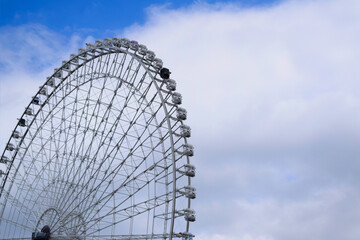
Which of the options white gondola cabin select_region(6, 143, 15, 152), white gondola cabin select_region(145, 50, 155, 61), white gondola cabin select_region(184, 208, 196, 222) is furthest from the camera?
white gondola cabin select_region(6, 143, 15, 152)

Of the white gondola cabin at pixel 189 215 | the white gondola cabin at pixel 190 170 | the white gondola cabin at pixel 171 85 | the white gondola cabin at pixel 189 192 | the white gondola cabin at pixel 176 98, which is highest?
the white gondola cabin at pixel 171 85

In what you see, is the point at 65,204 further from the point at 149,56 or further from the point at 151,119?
the point at 149,56

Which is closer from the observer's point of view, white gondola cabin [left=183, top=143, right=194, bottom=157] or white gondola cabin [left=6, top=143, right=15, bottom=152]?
white gondola cabin [left=183, top=143, right=194, bottom=157]

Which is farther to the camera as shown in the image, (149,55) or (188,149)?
(149,55)

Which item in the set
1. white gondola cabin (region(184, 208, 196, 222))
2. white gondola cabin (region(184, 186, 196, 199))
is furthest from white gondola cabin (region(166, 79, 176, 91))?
white gondola cabin (region(184, 208, 196, 222))

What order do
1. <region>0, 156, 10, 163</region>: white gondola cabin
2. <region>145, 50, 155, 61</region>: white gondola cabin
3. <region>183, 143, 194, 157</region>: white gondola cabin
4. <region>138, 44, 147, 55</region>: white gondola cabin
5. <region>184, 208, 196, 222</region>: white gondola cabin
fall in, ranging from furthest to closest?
<region>0, 156, 10, 163</region>: white gondola cabin → <region>138, 44, 147, 55</region>: white gondola cabin → <region>145, 50, 155, 61</region>: white gondola cabin → <region>183, 143, 194, 157</region>: white gondola cabin → <region>184, 208, 196, 222</region>: white gondola cabin

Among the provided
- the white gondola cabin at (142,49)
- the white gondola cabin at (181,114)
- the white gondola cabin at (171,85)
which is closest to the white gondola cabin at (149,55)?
the white gondola cabin at (142,49)

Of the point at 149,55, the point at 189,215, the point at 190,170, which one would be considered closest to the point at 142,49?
the point at 149,55

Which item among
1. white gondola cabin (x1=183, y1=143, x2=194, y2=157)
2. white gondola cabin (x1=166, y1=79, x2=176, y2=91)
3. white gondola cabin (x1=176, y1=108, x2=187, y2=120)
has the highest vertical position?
white gondola cabin (x1=166, y1=79, x2=176, y2=91)

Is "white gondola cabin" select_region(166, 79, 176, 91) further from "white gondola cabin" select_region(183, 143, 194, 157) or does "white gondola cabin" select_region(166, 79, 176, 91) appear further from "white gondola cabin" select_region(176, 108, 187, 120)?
A: "white gondola cabin" select_region(183, 143, 194, 157)

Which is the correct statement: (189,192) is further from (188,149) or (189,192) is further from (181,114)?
(181,114)

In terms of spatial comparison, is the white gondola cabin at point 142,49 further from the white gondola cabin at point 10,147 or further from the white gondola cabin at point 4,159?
the white gondola cabin at point 4,159

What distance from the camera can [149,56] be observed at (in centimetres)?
3484

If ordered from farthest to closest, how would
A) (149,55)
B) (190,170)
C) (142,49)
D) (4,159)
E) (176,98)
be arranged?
(4,159), (142,49), (149,55), (176,98), (190,170)
